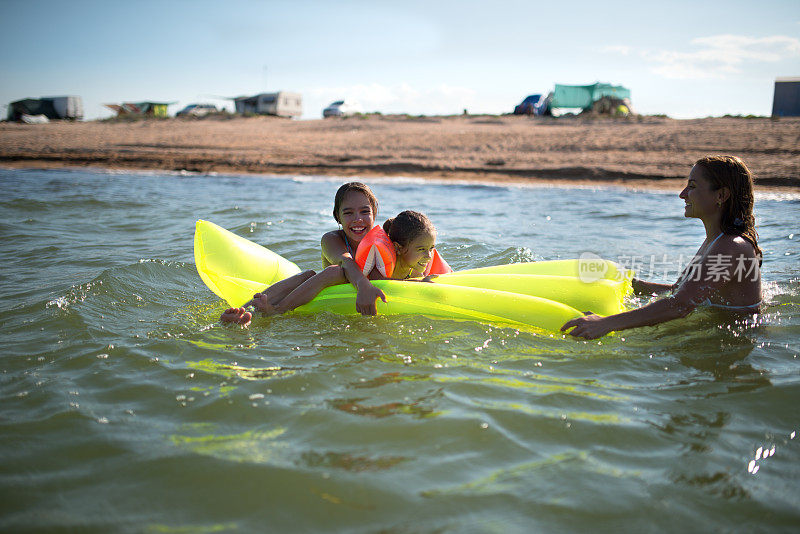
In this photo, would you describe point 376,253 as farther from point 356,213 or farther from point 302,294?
point 302,294

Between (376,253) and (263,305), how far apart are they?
2.51ft

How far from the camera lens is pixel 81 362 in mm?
2875

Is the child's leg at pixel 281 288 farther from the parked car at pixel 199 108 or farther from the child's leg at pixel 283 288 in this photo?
the parked car at pixel 199 108

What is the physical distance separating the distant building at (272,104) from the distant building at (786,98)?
2147 cm

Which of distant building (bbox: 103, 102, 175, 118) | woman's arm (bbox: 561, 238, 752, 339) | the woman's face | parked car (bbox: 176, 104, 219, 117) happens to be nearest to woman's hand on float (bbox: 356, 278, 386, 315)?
woman's arm (bbox: 561, 238, 752, 339)

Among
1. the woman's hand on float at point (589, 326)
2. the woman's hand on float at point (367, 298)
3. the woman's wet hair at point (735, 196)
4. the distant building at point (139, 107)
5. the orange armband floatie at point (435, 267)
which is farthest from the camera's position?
the distant building at point (139, 107)

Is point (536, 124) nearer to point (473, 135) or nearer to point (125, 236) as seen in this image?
point (473, 135)

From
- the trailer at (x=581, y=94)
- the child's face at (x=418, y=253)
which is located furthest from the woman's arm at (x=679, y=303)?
the trailer at (x=581, y=94)

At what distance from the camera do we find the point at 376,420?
2.26 meters

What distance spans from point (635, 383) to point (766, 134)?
12.5 meters

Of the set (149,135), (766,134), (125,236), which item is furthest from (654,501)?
(149,135)

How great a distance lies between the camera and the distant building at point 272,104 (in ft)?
98.7

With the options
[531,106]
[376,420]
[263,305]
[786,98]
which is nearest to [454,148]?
[531,106]

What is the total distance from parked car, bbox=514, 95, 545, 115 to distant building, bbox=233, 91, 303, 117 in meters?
13.1
